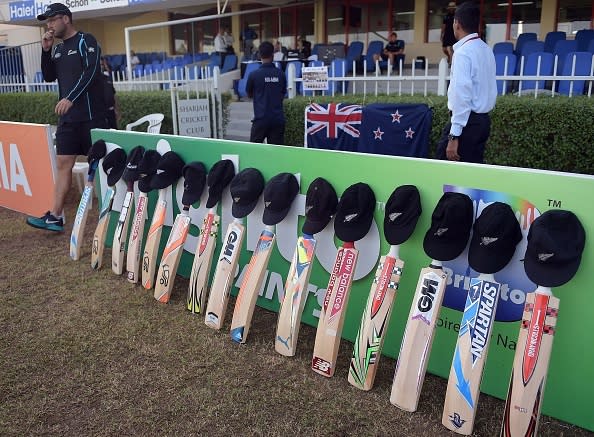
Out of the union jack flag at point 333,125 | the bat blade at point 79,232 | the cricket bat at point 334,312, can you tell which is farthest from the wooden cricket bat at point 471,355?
the union jack flag at point 333,125

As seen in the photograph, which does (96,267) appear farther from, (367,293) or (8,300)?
(367,293)

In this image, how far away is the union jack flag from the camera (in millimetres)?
6066

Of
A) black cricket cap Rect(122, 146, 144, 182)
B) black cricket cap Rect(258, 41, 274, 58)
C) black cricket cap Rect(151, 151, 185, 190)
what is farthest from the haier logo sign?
black cricket cap Rect(258, 41, 274, 58)

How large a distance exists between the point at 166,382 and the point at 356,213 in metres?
1.20

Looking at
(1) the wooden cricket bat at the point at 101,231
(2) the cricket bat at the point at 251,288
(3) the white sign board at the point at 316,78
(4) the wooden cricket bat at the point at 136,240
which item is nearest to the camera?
(2) the cricket bat at the point at 251,288

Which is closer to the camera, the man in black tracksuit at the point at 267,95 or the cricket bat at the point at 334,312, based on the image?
the cricket bat at the point at 334,312

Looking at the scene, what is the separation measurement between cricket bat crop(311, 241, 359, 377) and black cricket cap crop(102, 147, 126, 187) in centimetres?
213

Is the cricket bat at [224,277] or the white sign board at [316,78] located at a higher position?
the white sign board at [316,78]

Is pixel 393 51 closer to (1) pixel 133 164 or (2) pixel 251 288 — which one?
(1) pixel 133 164

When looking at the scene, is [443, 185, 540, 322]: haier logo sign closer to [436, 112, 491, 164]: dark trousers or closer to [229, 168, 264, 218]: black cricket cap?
[229, 168, 264, 218]: black cricket cap

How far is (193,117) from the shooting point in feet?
26.0

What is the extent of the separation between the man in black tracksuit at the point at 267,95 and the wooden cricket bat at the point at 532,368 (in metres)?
4.73

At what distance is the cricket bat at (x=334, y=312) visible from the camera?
8.26 feet

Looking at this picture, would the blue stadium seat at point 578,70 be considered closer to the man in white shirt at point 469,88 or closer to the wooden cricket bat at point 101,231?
the man in white shirt at point 469,88
